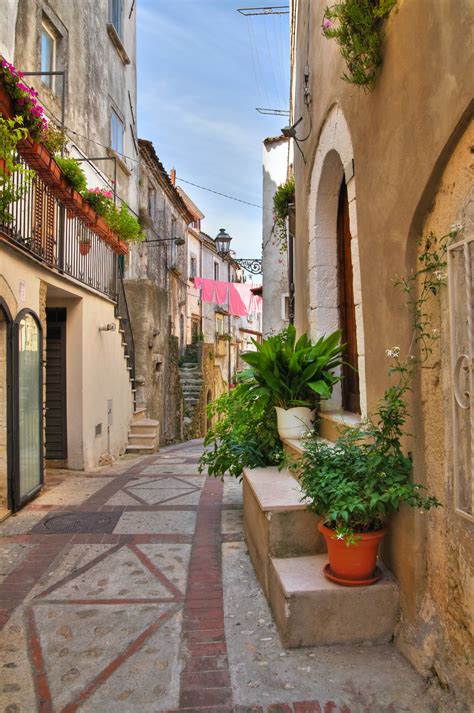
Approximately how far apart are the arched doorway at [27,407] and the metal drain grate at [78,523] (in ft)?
1.62

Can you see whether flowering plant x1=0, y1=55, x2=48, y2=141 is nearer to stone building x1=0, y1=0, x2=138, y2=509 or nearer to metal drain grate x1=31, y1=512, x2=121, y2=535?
stone building x1=0, y1=0, x2=138, y2=509

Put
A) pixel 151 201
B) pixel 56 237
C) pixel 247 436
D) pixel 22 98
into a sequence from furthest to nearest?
pixel 151 201 → pixel 56 237 → pixel 247 436 → pixel 22 98

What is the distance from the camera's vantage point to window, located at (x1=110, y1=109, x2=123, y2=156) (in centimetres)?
1227

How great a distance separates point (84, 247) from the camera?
26.1ft

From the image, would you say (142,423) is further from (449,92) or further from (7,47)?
(449,92)

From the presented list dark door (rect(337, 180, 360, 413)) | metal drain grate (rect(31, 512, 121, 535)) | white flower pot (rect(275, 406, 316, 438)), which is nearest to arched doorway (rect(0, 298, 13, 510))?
metal drain grate (rect(31, 512, 121, 535))

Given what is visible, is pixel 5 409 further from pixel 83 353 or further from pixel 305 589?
pixel 305 589

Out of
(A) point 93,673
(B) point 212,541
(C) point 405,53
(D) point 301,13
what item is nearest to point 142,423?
(B) point 212,541

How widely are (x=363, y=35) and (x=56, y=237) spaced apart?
5.13m

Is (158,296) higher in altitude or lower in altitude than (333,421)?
higher

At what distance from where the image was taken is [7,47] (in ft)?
23.0

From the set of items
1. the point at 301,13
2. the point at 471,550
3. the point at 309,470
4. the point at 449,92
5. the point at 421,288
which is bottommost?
the point at 471,550

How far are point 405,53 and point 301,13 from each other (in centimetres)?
438

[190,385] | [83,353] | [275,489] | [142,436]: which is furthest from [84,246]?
[190,385]
